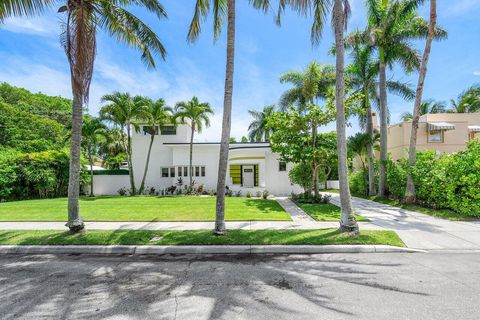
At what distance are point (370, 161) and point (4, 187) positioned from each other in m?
27.1

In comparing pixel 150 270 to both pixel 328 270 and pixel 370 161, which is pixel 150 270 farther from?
pixel 370 161

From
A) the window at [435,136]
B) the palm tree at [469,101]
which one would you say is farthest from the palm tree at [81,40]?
the palm tree at [469,101]

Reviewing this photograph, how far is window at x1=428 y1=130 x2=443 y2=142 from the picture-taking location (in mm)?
24719

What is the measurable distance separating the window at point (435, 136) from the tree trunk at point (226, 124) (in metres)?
25.4

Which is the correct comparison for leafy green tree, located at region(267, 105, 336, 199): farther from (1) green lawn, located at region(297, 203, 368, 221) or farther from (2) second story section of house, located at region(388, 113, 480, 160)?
(2) second story section of house, located at region(388, 113, 480, 160)

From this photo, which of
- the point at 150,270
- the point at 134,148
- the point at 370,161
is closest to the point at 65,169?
the point at 134,148

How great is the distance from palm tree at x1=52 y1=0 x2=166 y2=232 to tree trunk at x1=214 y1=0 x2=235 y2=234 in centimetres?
366

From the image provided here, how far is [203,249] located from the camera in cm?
660

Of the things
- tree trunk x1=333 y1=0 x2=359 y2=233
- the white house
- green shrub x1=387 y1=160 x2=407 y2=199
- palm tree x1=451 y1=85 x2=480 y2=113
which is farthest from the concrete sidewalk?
palm tree x1=451 y1=85 x2=480 y2=113

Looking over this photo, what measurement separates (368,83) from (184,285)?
763 inches

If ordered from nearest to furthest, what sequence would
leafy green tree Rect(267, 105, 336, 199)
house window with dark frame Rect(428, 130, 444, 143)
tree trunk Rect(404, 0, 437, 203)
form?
tree trunk Rect(404, 0, 437, 203) < leafy green tree Rect(267, 105, 336, 199) < house window with dark frame Rect(428, 130, 444, 143)

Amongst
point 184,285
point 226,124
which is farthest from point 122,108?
point 184,285

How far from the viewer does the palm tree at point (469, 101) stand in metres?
28.4

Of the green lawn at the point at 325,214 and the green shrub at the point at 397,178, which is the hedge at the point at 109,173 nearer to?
the green lawn at the point at 325,214
